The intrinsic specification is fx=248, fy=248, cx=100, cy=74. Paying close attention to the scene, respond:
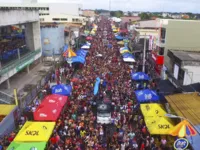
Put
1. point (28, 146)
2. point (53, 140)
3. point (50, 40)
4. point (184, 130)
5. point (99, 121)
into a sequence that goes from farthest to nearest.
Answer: point (50, 40) → point (99, 121) → point (53, 140) → point (28, 146) → point (184, 130)

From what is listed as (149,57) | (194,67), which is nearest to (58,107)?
(194,67)

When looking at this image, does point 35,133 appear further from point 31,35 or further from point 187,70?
point 31,35

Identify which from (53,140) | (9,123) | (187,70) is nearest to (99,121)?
(53,140)

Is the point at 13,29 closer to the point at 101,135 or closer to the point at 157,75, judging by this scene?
the point at 157,75

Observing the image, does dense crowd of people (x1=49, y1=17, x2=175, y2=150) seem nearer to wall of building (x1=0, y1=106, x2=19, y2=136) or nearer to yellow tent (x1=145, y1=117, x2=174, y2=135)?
yellow tent (x1=145, y1=117, x2=174, y2=135)

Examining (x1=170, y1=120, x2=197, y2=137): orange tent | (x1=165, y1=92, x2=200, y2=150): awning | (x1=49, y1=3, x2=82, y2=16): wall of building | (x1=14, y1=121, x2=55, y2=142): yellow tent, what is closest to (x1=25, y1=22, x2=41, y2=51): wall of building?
(x1=14, y1=121, x2=55, y2=142): yellow tent

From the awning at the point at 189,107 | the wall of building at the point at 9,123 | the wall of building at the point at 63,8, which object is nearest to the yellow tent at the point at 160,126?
the awning at the point at 189,107

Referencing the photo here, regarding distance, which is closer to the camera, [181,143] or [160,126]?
[181,143]
